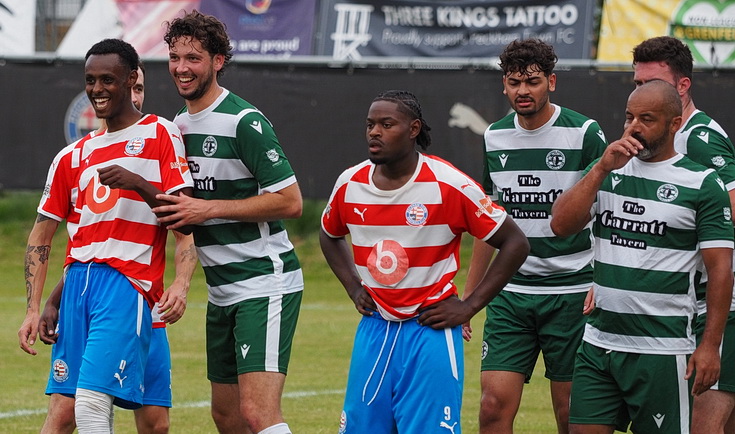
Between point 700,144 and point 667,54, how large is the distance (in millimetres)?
528

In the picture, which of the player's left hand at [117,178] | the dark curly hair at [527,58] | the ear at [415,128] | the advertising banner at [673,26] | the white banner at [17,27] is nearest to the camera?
the ear at [415,128]

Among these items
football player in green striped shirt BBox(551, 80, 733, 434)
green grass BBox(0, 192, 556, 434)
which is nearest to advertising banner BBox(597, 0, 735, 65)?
green grass BBox(0, 192, 556, 434)

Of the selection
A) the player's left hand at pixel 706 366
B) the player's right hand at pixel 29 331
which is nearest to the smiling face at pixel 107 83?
the player's right hand at pixel 29 331

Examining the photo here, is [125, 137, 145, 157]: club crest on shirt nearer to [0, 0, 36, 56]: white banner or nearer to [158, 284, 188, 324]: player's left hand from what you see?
[158, 284, 188, 324]: player's left hand

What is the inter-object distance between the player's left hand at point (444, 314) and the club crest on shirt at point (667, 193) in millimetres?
1064

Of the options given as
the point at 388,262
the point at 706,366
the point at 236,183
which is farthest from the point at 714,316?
the point at 236,183

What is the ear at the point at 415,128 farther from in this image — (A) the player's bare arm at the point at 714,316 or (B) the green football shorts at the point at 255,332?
(A) the player's bare arm at the point at 714,316

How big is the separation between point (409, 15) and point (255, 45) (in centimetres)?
249

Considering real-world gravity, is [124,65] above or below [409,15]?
below

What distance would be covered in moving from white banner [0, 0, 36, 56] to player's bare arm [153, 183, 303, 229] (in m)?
13.7

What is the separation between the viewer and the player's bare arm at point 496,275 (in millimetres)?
5859

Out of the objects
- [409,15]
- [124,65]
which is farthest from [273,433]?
[409,15]

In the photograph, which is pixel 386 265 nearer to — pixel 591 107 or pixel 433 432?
pixel 433 432

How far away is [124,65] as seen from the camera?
21.4ft
